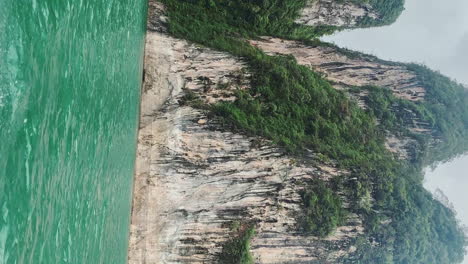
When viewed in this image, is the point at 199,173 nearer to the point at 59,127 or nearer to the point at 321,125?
Result: the point at 321,125

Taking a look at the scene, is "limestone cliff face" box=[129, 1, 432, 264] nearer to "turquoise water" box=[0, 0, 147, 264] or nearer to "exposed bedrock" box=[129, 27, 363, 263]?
"exposed bedrock" box=[129, 27, 363, 263]

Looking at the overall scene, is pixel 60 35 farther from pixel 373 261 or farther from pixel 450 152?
pixel 450 152

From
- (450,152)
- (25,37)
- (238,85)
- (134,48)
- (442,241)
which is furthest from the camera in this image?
(450,152)

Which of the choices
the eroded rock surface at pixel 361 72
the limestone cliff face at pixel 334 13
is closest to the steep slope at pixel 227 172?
the eroded rock surface at pixel 361 72

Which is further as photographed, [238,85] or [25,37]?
[238,85]

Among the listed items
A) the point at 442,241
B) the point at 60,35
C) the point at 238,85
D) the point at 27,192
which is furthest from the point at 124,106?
the point at 442,241

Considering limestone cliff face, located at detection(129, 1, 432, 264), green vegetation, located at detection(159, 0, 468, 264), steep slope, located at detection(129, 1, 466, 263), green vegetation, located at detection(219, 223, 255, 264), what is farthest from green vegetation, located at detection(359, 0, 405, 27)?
green vegetation, located at detection(219, 223, 255, 264)
